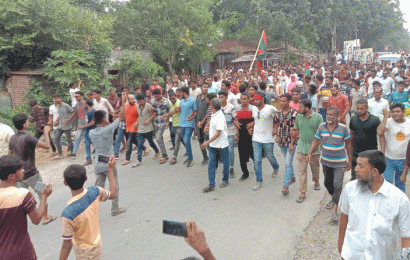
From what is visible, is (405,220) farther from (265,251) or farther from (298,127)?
(298,127)

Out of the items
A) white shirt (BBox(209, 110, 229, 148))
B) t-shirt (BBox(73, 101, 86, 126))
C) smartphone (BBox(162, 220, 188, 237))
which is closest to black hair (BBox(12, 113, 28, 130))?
white shirt (BBox(209, 110, 229, 148))

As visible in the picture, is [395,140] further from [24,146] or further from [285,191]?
[24,146]

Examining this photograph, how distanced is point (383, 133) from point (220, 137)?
261 cm

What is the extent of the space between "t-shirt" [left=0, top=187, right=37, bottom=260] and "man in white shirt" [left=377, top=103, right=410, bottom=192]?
15.3 ft

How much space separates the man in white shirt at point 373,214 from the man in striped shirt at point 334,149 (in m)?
2.02

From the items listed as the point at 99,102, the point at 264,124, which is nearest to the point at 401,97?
the point at 264,124

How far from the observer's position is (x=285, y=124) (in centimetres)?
607

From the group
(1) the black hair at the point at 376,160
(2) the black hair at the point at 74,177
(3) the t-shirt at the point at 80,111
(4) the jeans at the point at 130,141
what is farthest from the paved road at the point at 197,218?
(3) the t-shirt at the point at 80,111

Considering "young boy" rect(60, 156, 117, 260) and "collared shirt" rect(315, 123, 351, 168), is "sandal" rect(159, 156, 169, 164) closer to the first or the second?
"collared shirt" rect(315, 123, 351, 168)

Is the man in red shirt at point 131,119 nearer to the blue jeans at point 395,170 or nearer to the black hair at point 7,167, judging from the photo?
the black hair at point 7,167

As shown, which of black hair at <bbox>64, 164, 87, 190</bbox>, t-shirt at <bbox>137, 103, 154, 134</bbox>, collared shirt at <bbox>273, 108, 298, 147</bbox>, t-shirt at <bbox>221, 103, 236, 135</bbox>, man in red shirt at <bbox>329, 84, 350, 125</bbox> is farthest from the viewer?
t-shirt at <bbox>137, 103, 154, 134</bbox>

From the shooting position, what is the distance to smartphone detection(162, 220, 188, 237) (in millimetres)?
1617

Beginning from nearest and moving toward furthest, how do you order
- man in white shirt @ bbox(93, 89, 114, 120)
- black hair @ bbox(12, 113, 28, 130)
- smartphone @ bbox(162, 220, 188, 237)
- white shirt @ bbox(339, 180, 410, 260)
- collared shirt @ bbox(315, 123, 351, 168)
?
smartphone @ bbox(162, 220, 188, 237)
white shirt @ bbox(339, 180, 410, 260)
black hair @ bbox(12, 113, 28, 130)
collared shirt @ bbox(315, 123, 351, 168)
man in white shirt @ bbox(93, 89, 114, 120)

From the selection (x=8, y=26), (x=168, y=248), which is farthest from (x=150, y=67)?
(x=168, y=248)
